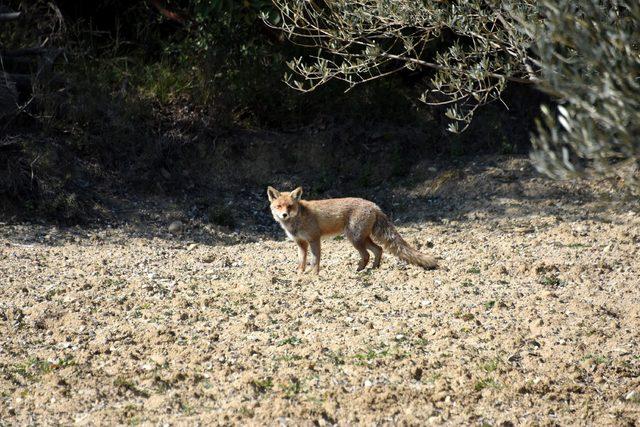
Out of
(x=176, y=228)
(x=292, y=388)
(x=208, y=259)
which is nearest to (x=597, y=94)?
(x=292, y=388)

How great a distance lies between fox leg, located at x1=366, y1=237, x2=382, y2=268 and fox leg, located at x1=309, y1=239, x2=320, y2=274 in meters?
0.53

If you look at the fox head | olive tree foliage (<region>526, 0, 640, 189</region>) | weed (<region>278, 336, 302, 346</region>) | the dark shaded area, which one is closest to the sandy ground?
weed (<region>278, 336, 302, 346</region>)

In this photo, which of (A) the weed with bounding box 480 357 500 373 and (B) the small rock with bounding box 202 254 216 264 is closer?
(A) the weed with bounding box 480 357 500 373

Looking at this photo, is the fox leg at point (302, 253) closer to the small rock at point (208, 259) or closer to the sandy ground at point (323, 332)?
the sandy ground at point (323, 332)

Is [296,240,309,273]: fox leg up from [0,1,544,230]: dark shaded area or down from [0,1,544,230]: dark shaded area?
down

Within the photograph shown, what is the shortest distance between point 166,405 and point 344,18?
10.6 ft

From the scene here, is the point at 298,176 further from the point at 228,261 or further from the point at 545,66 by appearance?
the point at 545,66

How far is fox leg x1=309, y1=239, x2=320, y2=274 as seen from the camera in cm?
845

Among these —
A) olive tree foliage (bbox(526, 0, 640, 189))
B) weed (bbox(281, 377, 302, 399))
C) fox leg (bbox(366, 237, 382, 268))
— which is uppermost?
olive tree foliage (bbox(526, 0, 640, 189))

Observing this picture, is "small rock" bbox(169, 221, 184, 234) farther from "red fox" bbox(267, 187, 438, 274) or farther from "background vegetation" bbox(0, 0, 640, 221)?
"red fox" bbox(267, 187, 438, 274)

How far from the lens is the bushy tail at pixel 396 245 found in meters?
8.14

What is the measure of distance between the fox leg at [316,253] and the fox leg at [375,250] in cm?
53

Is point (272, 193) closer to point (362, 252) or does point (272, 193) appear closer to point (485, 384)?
point (362, 252)

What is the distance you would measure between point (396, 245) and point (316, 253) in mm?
850
